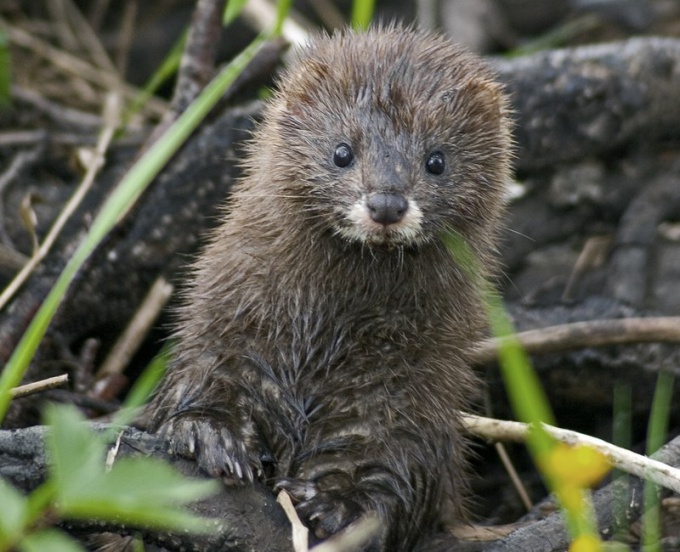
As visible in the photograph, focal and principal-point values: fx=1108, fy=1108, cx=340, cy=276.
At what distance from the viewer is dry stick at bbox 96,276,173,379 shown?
4.02 meters

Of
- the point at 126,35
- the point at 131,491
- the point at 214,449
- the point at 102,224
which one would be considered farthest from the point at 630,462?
the point at 126,35

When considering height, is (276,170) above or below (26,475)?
above

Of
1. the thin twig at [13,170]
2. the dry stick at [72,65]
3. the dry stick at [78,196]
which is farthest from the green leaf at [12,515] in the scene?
the dry stick at [72,65]

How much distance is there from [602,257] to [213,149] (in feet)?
5.45

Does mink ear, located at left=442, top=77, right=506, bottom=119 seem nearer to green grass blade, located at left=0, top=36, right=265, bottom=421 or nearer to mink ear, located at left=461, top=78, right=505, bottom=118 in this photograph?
mink ear, located at left=461, top=78, right=505, bottom=118

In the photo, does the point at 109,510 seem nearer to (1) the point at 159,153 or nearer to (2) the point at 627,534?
(1) the point at 159,153

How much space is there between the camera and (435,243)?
3037 millimetres

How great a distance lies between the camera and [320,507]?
283 centimetres

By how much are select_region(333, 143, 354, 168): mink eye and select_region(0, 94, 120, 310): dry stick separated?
1205 mm

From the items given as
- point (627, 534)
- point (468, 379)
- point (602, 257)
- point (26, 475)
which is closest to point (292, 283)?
point (468, 379)

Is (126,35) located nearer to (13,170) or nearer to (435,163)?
(13,170)

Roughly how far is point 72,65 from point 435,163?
308 centimetres

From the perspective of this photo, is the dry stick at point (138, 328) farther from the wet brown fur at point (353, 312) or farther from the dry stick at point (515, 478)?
the dry stick at point (515, 478)

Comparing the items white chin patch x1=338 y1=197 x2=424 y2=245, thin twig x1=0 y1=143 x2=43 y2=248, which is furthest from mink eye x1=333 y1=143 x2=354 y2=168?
thin twig x1=0 y1=143 x2=43 y2=248
